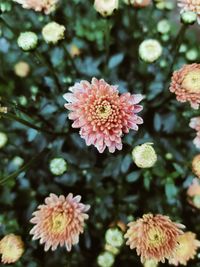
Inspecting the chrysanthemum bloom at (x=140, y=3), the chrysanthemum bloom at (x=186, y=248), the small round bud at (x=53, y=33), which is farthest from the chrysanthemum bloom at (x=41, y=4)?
the chrysanthemum bloom at (x=186, y=248)

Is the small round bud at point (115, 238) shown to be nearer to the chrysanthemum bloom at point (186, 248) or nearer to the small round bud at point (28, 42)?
the chrysanthemum bloom at point (186, 248)

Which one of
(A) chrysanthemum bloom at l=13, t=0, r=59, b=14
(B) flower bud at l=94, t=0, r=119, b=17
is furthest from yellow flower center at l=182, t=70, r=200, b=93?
(A) chrysanthemum bloom at l=13, t=0, r=59, b=14

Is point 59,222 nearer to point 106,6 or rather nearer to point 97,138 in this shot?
point 97,138

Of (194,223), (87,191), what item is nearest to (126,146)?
(87,191)

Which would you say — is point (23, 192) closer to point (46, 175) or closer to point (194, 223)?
point (46, 175)

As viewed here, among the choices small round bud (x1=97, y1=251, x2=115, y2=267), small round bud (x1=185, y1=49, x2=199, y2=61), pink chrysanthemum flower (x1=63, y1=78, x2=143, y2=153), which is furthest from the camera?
small round bud (x1=185, y1=49, x2=199, y2=61)

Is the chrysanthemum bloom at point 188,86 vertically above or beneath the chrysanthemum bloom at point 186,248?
above

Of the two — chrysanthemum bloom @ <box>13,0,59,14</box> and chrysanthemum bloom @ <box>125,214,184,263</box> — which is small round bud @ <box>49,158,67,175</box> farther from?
chrysanthemum bloom @ <box>13,0,59,14</box>
